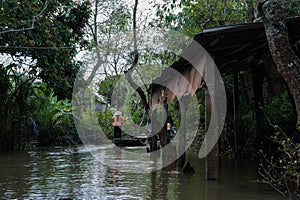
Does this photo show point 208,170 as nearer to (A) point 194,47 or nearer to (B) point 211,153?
(B) point 211,153

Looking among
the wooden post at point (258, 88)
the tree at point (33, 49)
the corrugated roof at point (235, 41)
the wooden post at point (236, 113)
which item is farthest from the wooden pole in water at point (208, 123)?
the tree at point (33, 49)

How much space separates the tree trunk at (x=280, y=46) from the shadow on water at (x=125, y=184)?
211 centimetres

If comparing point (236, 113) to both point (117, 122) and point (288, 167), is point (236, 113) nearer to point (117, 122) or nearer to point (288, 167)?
point (288, 167)

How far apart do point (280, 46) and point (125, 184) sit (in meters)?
3.84

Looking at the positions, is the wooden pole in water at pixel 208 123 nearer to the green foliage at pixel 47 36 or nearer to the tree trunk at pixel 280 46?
the tree trunk at pixel 280 46

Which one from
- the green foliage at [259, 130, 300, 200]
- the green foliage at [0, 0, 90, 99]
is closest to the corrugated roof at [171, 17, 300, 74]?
the green foliage at [259, 130, 300, 200]

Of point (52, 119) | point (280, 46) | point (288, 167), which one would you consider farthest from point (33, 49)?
point (288, 167)

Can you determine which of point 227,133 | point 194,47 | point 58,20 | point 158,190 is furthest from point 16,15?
point 227,133

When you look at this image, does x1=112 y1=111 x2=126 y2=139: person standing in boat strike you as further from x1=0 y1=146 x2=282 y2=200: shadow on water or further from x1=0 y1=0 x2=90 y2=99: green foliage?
x1=0 y1=146 x2=282 y2=200: shadow on water

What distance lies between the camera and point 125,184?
7.18 m

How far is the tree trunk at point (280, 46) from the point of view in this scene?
452 cm

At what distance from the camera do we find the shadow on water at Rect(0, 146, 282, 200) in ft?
20.0

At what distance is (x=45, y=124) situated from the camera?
18500mm

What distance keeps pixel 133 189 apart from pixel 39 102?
38.8 feet
